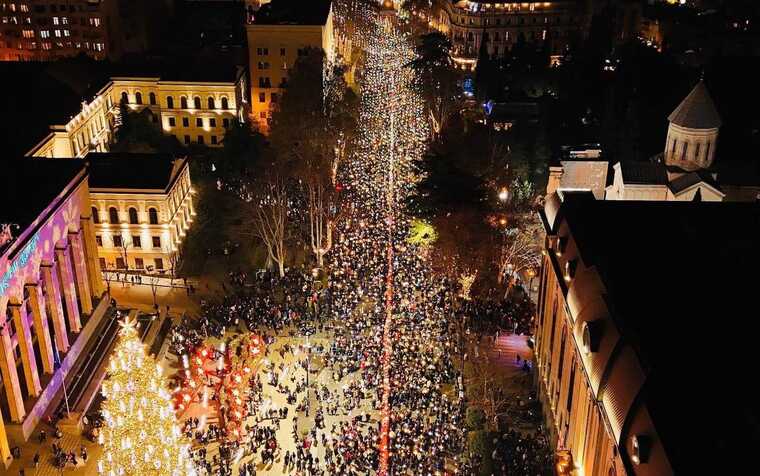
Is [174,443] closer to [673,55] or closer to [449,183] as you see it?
[449,183]

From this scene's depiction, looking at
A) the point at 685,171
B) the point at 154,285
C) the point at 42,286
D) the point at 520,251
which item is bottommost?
the point at 154,285

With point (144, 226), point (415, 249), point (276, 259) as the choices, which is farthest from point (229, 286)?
point (415, 249)

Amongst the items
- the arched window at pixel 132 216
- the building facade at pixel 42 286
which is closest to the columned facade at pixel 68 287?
the building facade at pixel 42 286

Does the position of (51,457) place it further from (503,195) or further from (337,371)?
(503,195)

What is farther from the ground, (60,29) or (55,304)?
(60,29)

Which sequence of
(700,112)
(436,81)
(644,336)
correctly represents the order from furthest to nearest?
(436,81)
(700,112)
(644,336)

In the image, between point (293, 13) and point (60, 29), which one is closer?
point (293, 13)

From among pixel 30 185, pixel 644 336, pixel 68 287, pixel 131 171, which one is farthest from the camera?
pixel 131 171

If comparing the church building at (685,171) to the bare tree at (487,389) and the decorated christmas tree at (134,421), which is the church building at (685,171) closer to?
the bare tree at (487,389)

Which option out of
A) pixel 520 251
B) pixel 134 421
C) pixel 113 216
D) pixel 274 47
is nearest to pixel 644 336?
pixel 134 421
